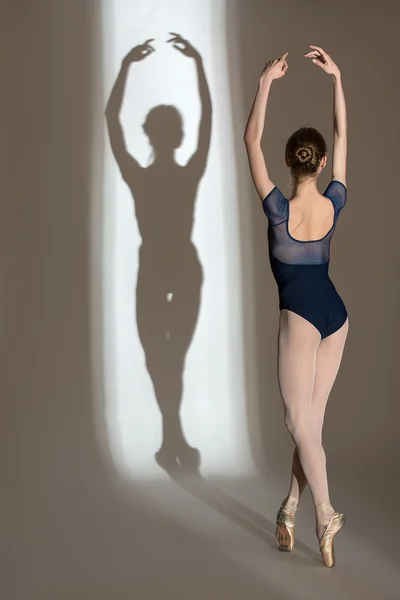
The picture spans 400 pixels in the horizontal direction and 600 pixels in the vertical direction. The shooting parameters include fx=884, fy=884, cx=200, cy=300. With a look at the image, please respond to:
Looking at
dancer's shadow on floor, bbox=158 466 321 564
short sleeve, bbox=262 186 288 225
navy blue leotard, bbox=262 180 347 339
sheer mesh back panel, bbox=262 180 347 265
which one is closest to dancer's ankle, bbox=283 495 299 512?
dancer's shadow on floor, bbox=158 466 321 564

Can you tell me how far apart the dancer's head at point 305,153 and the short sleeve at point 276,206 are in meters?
0.14

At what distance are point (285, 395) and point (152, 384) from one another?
1.51 m

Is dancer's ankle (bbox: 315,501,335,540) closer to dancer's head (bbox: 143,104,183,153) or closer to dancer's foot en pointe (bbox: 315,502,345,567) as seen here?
dancer's foot en pointe (bbox: 315,502,345,567)

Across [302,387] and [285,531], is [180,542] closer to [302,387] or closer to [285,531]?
[285,531]

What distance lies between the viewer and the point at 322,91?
15.8 feet

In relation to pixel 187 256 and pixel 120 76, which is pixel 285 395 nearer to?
pixel 187 256

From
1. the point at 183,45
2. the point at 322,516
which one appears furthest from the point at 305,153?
the point at 183,45

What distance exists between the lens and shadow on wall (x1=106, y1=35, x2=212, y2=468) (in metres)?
4.70

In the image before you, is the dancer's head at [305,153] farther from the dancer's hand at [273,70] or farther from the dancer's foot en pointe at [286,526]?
the dancer's foot en pointe at [286,526]

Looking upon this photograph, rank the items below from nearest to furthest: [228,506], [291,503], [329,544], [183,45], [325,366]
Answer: [329,544] → [325,366] → [291,503] → [228,506] → [183,45]

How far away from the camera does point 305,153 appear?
3.34m

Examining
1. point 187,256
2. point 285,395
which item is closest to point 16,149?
point 187,256

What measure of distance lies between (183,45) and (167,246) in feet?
3.53

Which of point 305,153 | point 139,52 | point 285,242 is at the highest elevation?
point 139,52
